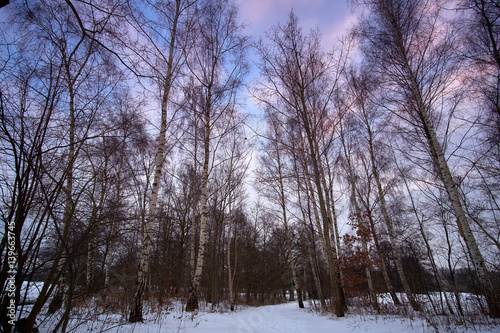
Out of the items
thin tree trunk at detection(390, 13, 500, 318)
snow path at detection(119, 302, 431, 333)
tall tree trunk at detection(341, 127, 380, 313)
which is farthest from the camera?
tall tree trunk at detection(341, 127, 380, 313)

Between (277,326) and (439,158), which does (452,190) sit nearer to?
(439,158)

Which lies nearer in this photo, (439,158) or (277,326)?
(439,158)

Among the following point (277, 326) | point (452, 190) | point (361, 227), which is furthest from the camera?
point (361, 227)

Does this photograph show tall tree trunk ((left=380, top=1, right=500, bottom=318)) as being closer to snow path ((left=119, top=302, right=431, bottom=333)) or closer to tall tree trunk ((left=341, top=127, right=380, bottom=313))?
snow path ((left=119, top=302, right=431, bottom=333))

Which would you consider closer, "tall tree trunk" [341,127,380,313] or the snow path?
the snow path

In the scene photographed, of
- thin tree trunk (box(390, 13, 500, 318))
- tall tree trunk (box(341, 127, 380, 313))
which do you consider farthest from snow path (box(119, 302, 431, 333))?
tall tree trunk (box(341, 127, 380, 313))

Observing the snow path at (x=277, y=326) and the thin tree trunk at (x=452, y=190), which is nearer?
the snow path at (x=277, y=326)

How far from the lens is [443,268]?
20.8 feet

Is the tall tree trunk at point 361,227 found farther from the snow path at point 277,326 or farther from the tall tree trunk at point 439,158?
the tall tree trunk at point 439,158

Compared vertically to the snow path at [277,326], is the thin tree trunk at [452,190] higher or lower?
higher

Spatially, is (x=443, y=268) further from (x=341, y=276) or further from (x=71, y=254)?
(x=71, y=254)

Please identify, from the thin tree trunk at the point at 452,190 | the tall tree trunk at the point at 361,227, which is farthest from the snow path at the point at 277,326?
the tall tree trunk at the point at 361,227

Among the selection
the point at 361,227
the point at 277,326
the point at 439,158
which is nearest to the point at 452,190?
the point at 439,158

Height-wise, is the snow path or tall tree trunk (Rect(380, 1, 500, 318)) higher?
tall tree trunk (Rect(380, 1, 500, 318))
